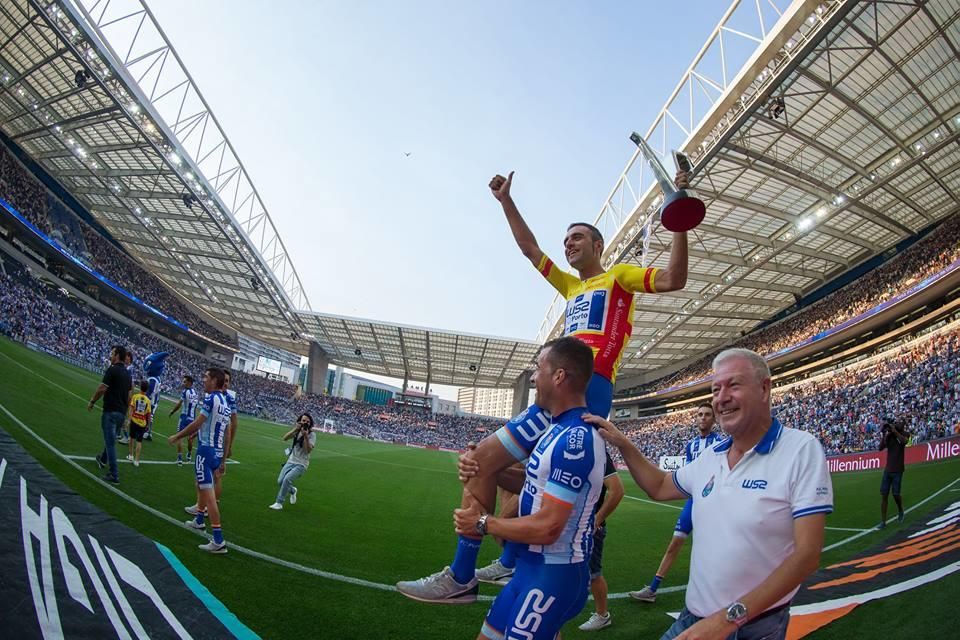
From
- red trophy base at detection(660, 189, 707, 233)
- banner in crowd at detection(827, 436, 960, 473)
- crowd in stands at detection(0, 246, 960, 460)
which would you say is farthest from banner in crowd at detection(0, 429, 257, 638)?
crowd in stands at detection(0, 246, 960, 460)

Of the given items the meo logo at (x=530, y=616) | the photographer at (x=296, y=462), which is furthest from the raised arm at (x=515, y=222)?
the photographer at (x=296, y=462)

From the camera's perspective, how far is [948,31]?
1507 cm

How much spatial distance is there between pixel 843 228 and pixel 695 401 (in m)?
25.4

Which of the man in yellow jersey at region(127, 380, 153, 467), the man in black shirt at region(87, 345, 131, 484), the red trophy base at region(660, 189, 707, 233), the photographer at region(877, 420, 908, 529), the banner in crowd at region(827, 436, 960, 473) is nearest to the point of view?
the red trophy base at region(660, 189, 707, 233)

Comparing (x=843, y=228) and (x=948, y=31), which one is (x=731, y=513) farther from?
(x=843, y=228)

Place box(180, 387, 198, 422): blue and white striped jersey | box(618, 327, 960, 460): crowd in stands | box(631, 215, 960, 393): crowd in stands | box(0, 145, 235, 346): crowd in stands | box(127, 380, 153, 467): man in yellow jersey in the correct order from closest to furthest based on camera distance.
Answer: box(127, 380, 153, 467): man in yellow jersey → box(180, 387, 198, 422): blue and white striped jersey → box(618, 327, 960, 460): crowd in stands → box(631, 215, 960, 393): crowd in stands → box(0, 145, 235, 346): crowd in stands

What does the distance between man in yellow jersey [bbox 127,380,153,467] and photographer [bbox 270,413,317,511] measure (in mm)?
2782

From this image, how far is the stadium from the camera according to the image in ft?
13.4

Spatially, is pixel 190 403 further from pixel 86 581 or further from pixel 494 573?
pixel 494 573

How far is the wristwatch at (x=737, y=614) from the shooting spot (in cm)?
164

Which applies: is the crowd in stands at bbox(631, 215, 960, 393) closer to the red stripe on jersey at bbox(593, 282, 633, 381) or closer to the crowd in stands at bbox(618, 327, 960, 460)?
the crowd in stands at bbox(618, 327, 960, 460)

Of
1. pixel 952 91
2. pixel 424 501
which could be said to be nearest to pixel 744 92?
pixel 952 91

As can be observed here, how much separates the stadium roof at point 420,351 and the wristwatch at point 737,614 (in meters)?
44.1

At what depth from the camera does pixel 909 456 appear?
660 inches
